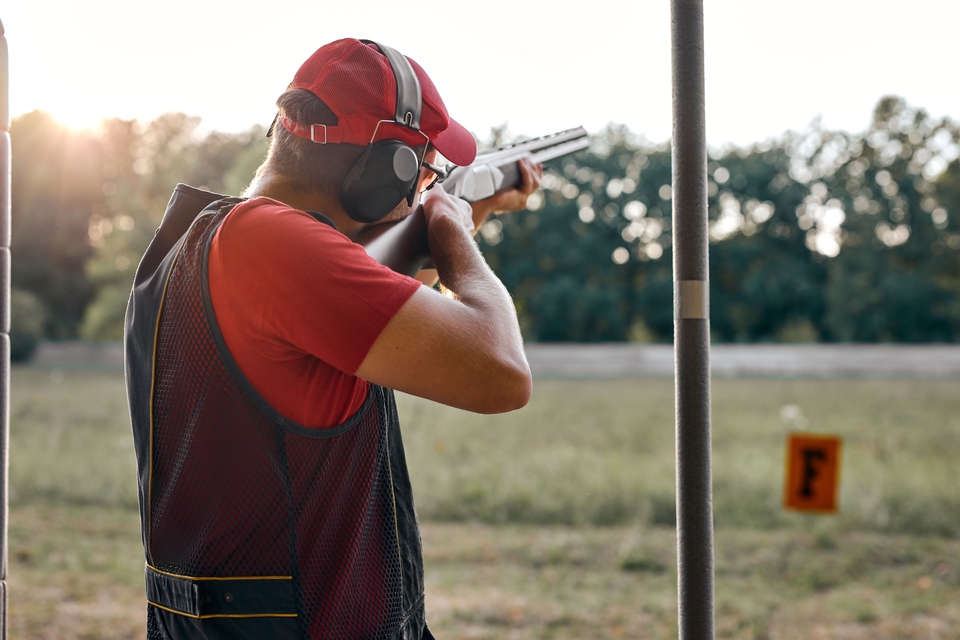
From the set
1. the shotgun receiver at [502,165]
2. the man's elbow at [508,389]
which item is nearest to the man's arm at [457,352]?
the man's elbow at [508,389]

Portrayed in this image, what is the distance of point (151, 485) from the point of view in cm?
115

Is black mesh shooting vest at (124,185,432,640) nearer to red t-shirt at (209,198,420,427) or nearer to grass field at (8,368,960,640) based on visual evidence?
red t-shirt at (209,198,420,427)

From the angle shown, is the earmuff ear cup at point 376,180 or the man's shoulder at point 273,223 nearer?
the man's shoulder at point 273,223

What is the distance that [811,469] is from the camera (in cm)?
437

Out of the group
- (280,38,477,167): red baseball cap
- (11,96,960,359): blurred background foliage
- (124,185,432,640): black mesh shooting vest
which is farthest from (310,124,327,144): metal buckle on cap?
(11,96,960,359): blurred background foliage

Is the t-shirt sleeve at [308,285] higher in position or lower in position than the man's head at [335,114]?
lower

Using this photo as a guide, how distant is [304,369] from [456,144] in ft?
1.56

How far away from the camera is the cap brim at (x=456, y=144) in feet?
4.30

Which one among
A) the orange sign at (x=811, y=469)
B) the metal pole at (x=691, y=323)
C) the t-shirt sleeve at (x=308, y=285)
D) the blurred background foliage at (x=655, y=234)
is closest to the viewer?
the t-shirt sleeve at (x=308, y=285)

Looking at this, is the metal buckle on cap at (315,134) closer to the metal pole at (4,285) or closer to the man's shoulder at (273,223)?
the man's shoulder at (273,223)

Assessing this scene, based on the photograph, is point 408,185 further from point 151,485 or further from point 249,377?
point 151,485

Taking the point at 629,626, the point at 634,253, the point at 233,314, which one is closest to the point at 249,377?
the point at 233,314

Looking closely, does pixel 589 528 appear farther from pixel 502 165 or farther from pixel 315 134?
pixel 315 134

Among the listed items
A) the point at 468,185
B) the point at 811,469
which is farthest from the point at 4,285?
the point at 811,469
